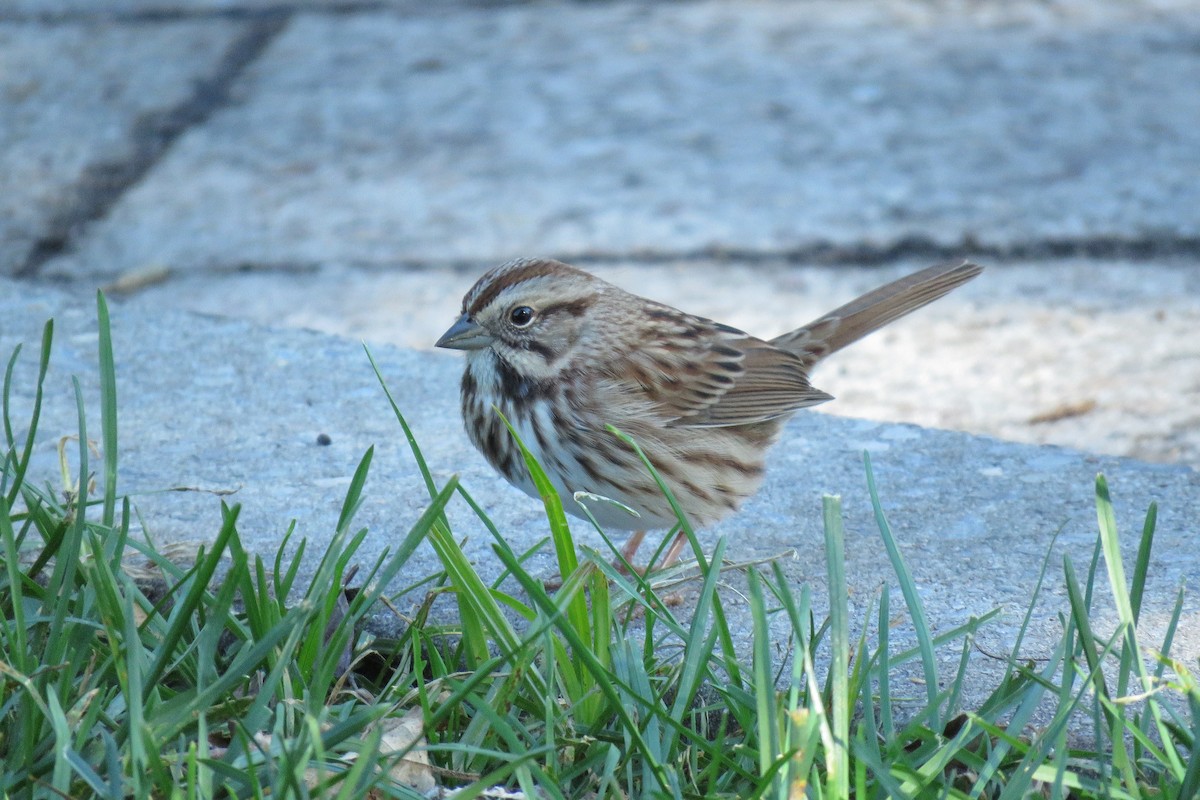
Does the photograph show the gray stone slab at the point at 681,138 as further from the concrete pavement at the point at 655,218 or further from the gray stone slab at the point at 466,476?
the gray stone slab at the point at 466,476

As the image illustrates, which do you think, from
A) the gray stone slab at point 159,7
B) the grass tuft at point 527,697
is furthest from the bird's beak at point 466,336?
the gray stone slab at point 159,7

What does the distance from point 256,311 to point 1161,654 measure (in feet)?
12.2

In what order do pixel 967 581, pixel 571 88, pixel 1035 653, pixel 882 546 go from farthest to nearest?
pixel 571 88 → pixel 882 546 → pixel 967 581 → pixel 1035 653

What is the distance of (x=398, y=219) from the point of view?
6098 millimetres

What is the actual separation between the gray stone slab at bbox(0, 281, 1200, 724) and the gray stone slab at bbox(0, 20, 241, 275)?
1.72 meters

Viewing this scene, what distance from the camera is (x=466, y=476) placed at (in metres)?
3.71

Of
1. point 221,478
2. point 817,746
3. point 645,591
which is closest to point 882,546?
point 645,591

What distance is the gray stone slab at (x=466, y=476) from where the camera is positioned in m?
3.12

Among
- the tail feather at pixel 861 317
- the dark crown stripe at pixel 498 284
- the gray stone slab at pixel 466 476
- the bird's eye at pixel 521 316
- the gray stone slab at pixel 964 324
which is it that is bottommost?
the gray stone slab at pixel 964 324

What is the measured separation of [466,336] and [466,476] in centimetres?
38

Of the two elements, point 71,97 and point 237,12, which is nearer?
point 71,97

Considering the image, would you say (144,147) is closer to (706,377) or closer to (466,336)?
(466,336)

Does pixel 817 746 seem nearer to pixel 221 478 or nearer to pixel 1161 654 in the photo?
pixel 1161 654

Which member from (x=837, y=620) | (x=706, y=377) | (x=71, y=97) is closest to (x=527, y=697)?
(x=837, y=620)
